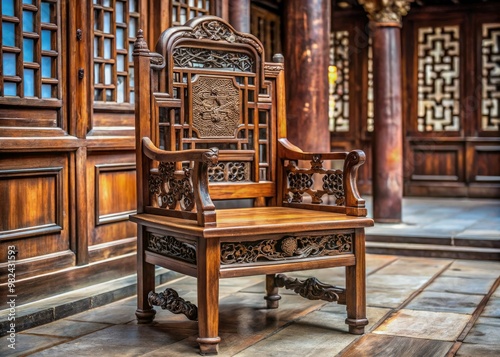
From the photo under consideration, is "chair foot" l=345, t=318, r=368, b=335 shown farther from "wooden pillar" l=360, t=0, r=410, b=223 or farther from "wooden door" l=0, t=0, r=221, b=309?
"wooden pillar" l=360, t=0, r=410, b=223

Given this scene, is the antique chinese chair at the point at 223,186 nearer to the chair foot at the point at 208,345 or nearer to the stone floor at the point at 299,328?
the chair foot at the point at 208,345

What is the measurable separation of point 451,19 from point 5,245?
23.9ft

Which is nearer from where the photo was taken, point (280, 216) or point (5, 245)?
point (280, 216)

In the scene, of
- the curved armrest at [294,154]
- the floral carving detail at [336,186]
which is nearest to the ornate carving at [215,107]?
the curved armrest at [294,154]

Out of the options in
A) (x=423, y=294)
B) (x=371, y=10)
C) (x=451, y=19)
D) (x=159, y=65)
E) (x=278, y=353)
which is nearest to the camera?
(x=278, y=353)

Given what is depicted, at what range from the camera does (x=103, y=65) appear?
4199mm

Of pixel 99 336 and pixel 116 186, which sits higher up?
pixel 116 186

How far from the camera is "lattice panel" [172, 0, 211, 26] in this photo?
484 centimetres

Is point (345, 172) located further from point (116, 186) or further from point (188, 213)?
point (116, 186)

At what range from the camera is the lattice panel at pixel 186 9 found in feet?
15.9

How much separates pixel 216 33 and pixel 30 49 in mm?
924

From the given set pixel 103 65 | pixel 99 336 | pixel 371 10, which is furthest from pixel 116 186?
pixel 371 10

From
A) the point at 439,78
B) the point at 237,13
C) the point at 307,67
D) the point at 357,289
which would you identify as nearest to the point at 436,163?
the point at 439,78

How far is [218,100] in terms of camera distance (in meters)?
3.52
